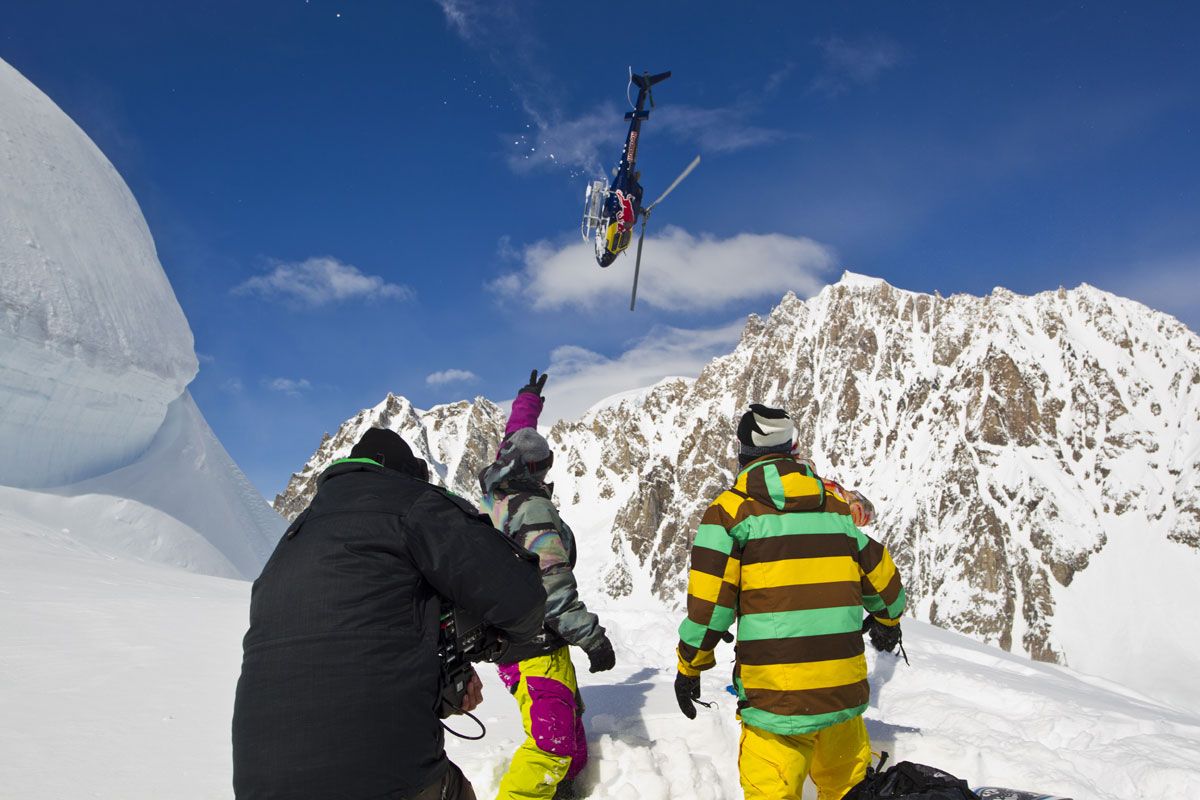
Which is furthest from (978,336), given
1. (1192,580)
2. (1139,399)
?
(1192,580)

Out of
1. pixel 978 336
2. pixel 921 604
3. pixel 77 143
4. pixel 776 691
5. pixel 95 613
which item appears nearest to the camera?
pixel 776 691

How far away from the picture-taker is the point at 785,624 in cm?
335

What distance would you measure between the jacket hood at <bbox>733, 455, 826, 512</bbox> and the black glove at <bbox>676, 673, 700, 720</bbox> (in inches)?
40.3

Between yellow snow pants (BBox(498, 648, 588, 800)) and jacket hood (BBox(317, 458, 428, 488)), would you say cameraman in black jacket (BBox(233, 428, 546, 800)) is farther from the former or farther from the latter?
yellow snow pants (BBox(498, 648, 588, 800))

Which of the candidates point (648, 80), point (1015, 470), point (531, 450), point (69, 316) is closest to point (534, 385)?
point (531, 450)

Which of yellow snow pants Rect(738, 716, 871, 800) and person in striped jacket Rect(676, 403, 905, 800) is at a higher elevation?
person in striped jacket Rect(676, 403, 905, 800)

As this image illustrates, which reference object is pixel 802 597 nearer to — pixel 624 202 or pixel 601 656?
pixel 601 656

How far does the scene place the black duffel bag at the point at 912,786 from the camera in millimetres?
2920

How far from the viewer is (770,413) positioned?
12.6 ft

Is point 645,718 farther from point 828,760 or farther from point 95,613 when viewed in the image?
point 95,613

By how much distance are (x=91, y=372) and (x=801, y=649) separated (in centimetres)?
1457

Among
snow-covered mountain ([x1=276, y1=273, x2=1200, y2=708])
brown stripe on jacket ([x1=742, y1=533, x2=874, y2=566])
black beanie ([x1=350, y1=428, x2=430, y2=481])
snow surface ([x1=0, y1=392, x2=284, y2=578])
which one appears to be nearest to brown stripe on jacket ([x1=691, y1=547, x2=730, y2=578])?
brown stripe on jacket ([x1=742, y1=533, x2=874, y2=566])

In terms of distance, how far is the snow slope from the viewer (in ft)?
12.1

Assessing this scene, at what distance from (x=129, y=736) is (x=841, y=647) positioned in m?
3.97
